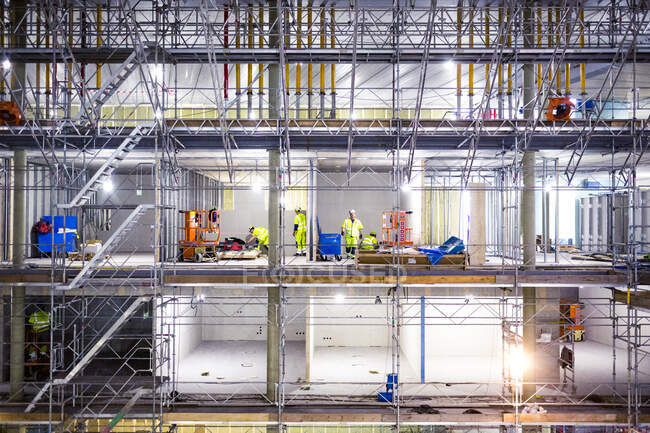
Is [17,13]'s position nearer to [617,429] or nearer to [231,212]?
[231,212]

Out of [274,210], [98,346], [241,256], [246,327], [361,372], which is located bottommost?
[361,372]

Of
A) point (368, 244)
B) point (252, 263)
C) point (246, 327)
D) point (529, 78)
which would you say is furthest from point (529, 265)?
point (246, 327)

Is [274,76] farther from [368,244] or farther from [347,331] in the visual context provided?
[347,331]

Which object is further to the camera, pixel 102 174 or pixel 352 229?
pixel 352 229

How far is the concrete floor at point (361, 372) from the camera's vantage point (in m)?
11.9

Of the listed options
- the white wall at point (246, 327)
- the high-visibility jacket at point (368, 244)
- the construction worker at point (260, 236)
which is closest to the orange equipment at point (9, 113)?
the construction worker at point (260, 236)

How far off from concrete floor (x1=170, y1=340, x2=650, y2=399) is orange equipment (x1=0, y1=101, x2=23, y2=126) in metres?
7.86

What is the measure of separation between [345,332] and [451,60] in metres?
9.37

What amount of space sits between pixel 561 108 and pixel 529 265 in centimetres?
397

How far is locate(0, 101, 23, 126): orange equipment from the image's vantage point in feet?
37.0

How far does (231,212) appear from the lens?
18.5m

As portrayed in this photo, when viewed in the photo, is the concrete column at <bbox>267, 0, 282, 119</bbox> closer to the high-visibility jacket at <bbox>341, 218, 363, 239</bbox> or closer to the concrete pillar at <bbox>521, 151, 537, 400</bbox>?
the high-visibility jacket at <bbox>341, 218, 363, 239</bbox>

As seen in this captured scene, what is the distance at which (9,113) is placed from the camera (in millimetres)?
11391

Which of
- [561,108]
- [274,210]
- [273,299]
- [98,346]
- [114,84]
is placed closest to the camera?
[98,346]
